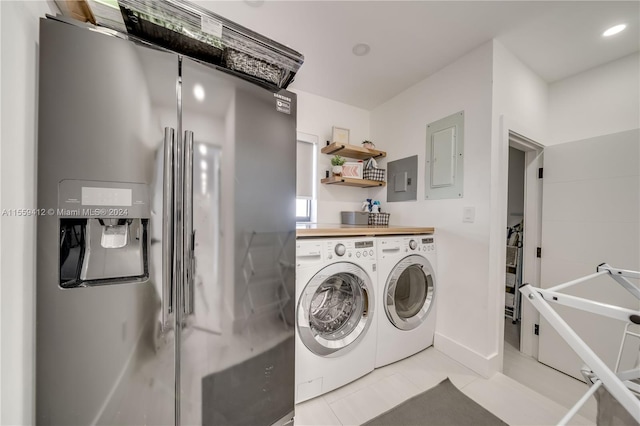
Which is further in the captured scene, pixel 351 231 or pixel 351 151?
pixel 351 151

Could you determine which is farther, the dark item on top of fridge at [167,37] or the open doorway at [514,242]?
the open doorway at [514,242]

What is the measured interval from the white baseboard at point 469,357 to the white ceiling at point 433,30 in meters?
2.42

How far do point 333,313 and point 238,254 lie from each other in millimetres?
958

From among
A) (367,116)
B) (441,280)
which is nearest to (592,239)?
Result: (441,280)

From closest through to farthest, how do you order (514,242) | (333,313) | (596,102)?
(333,313) < (596,102) < (514,242)

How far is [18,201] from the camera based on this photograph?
699mm

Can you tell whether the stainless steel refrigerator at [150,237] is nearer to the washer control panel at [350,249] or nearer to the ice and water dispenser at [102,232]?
the ice and water dispenser at [102,232]

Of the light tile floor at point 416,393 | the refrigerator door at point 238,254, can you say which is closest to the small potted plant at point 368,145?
the refrigerator door at point 238,254

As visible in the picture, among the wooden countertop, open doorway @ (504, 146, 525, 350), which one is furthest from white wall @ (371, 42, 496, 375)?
open doorway @ (504, 146, 525, 350)

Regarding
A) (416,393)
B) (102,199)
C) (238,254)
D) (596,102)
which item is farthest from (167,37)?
(596,102)

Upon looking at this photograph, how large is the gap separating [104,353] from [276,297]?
67 cm

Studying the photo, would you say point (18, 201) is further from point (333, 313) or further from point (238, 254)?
point (333, 313)

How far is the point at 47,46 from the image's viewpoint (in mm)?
707

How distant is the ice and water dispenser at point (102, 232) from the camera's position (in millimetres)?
737
